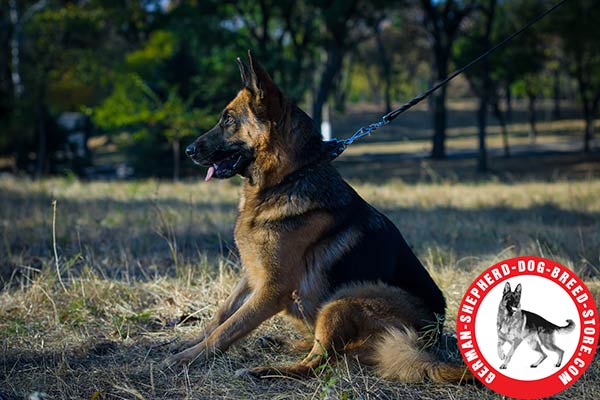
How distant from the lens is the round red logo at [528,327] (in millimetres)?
2888

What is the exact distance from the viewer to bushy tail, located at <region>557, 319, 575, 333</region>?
2.91m

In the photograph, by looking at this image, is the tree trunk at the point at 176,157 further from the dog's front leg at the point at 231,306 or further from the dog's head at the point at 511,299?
the dog's head at the point at 511,299

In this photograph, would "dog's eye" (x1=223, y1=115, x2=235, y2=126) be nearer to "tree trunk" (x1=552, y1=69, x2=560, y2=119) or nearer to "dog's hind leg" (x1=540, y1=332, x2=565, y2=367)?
"dog's hind leg" (x1=540, y1=332, x2=565, y2=367)

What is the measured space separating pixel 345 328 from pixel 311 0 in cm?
1899

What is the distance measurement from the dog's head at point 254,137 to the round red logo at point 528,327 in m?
1.57

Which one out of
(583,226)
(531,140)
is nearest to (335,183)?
(583,226)

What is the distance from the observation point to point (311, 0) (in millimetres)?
20969

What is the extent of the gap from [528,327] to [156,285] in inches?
130

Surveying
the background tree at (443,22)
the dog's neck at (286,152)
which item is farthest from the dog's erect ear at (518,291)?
the background tree at (443,22)

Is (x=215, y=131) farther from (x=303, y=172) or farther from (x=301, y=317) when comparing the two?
(x=301, y=317)

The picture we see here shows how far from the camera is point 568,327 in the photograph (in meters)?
2.93

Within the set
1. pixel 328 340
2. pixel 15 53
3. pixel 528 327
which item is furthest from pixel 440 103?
pixel 528 327

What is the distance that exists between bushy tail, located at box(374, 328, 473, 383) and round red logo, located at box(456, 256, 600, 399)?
0.33 meters

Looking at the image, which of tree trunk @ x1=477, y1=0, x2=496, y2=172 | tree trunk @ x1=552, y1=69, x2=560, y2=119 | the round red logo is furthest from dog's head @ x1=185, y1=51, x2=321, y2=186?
tree trunk @ x1=552, y1=69, x2=560, y2=119
